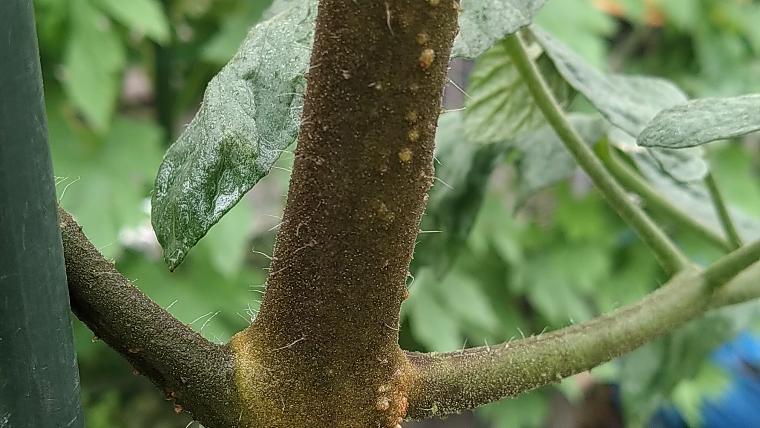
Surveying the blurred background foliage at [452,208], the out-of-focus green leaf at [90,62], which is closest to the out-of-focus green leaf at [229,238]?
the blurred background foliage at [452,208]

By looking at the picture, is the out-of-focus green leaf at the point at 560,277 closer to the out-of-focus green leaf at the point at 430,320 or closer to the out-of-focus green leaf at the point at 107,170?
the out-of-focus green leaf at the point at 430,320

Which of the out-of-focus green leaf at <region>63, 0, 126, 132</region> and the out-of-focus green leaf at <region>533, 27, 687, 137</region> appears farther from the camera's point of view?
the out-of-focus green leaf at <region>63, 0, 126, 132</region>

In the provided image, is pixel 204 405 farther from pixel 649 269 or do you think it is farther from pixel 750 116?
pixel 649 269

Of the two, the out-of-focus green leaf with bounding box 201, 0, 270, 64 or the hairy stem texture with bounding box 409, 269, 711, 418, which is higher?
the hairy stem texture with bounding box 409, 269, 711, 418

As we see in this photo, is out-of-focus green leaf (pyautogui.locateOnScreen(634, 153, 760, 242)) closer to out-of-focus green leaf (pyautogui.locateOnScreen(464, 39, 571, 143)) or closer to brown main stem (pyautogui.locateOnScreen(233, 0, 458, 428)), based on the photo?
out-of-focus green leaf (pyautogui.locateOnScreen(464, 39, 571, 143))

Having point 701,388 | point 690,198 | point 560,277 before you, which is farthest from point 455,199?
point 701,388

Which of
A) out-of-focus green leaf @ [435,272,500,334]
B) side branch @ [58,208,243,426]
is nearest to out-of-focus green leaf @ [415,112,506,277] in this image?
side branch @ [58,208,243,426]
